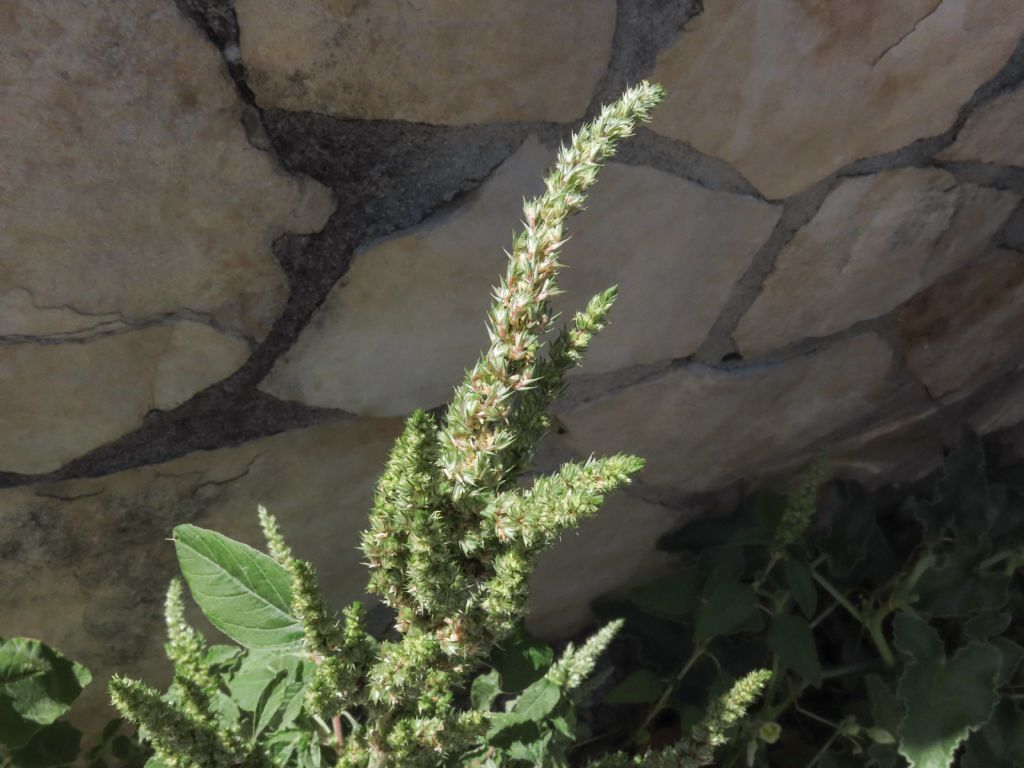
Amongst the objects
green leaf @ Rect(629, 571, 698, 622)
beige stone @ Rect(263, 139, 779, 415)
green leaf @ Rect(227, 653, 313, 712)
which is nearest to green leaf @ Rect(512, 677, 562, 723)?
green leaf @ Rect(227, 653, 313, 712)

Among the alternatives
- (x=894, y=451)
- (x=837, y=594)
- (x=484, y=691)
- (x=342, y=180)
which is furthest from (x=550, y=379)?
(x=894, y=451)

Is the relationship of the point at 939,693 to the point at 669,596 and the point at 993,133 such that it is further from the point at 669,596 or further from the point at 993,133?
the point at 993,133

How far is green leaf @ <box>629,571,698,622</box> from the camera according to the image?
5.30 feet

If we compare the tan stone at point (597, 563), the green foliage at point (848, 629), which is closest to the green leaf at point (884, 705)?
the green foliage at point (848, 629)

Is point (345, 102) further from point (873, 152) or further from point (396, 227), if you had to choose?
point (873, 152)

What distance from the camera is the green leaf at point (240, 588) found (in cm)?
97

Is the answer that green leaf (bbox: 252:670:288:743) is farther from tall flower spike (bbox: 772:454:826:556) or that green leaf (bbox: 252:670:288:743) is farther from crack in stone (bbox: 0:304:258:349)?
tall flower spike (bbox: 772:454:826:556)

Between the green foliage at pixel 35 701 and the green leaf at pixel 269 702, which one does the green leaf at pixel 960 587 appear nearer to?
the green leaf at pixel 269 702

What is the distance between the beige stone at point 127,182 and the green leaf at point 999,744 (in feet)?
4.48

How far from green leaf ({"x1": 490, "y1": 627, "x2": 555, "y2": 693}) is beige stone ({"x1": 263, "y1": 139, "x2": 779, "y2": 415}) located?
334mm

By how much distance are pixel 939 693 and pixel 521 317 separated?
115 cm

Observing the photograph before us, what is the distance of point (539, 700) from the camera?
1.14m

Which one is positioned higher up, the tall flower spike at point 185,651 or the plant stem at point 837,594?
the tall flower spike at point 185,651

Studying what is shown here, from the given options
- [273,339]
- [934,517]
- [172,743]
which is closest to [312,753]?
[172,743]
